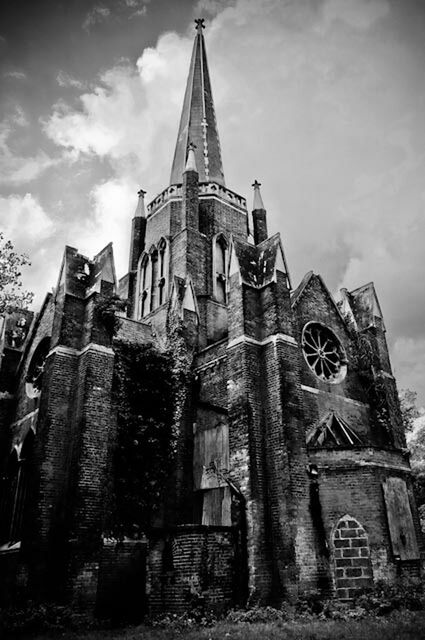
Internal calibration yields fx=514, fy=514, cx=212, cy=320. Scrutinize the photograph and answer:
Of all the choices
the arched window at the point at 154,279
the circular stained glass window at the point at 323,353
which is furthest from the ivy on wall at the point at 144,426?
the arched window at the point at 154,279

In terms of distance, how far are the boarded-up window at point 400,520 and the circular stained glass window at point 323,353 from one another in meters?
4.59

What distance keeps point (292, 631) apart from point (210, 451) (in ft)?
23.6

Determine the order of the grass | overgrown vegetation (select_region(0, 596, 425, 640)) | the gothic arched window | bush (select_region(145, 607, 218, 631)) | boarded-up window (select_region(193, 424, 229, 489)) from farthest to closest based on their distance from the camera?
1. the gothic arched window
2. boarded-up window (select_region(193, 424, 229, 489))
3. bush (select_region(145, 607, 218, 631))
4. overgrown vegetation (select_region(0, 596, 425, 640))
5. the grass

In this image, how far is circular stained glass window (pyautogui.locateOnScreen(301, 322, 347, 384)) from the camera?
18.8m

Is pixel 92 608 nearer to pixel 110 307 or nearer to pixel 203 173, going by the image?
pixel 110 307

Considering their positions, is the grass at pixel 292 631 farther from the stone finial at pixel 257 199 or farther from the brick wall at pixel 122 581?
the stone finial at pixel 257 199

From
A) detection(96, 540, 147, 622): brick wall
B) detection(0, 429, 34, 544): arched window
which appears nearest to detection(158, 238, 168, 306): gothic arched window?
detection(0, 429, 34, 544): arched window

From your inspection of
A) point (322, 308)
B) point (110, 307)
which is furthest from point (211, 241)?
point (110, 307)

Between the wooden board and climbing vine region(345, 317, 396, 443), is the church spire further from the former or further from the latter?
the wooden board

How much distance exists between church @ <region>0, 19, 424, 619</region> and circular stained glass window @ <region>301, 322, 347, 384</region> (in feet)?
0.20

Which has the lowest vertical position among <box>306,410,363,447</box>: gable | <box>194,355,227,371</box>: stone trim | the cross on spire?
<box>306,410,363,447</box>: gable

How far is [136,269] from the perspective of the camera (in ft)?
92.0

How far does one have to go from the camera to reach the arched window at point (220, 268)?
81.4 ft

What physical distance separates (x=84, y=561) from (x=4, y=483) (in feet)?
22.9
